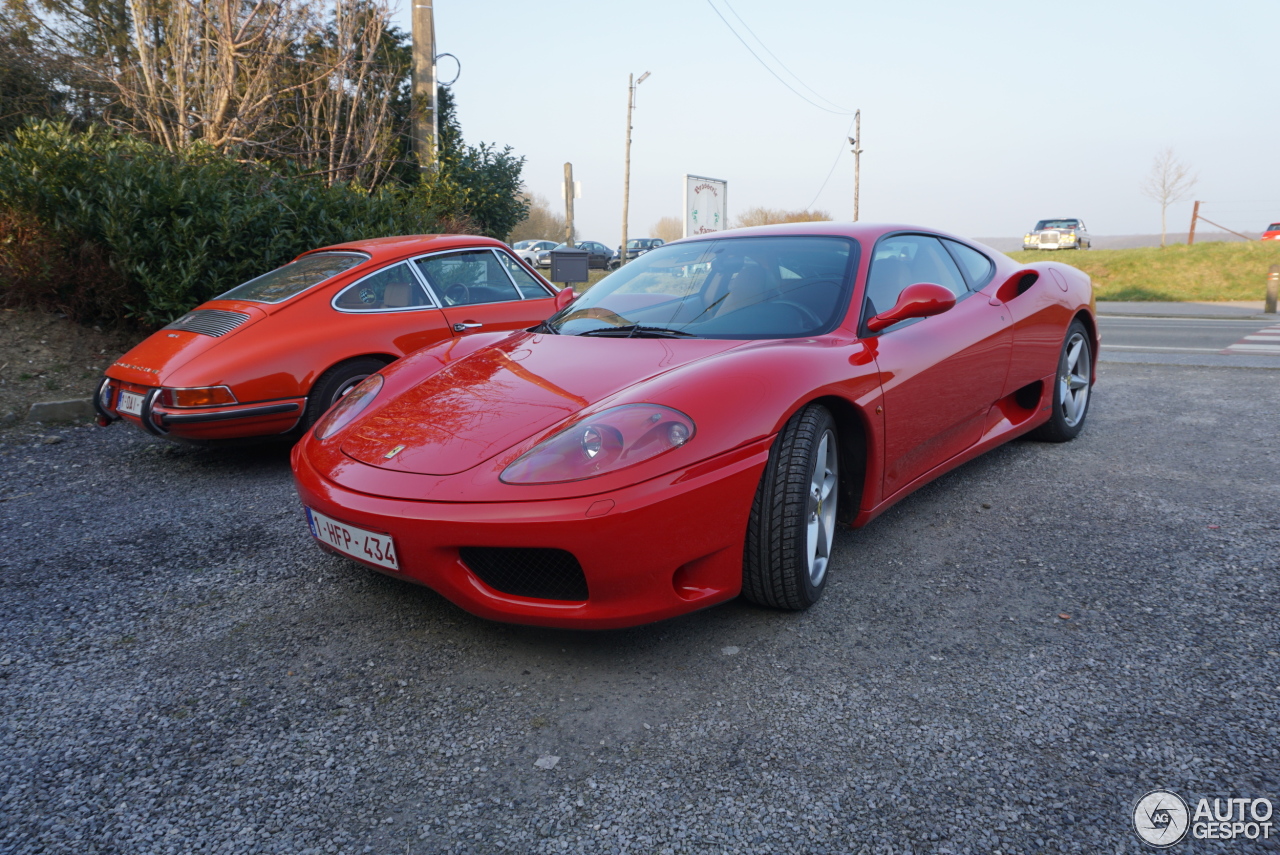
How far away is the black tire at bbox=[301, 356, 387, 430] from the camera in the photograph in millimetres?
4480

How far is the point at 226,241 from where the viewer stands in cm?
673

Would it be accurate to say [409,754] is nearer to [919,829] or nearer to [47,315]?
[919,829]

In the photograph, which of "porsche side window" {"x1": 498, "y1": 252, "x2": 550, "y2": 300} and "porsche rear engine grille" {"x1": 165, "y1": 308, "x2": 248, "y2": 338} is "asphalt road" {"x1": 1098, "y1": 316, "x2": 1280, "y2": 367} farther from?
"porsche rear engine grille" {"x1": 165, "y1": 308, "x2": 248, "y2": 338}

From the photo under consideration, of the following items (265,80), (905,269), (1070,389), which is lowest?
(1070,389)

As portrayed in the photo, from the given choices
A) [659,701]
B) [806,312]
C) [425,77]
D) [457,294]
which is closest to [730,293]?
[806,312]

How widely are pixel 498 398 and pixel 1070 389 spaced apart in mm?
3514

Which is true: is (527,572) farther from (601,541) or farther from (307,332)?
(307,332)

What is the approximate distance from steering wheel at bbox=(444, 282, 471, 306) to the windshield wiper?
2.19 meters

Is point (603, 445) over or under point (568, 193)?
under

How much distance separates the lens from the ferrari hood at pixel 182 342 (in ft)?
14.1

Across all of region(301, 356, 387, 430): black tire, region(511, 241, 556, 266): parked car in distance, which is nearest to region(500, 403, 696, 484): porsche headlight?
region(301, 356, 387, 430): black tire

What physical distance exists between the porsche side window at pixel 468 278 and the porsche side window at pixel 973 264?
2785 mm

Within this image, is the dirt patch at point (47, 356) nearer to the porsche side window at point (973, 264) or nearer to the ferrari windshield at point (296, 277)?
the ferrari windshield at point (296, 277)

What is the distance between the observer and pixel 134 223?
21.4 feet
